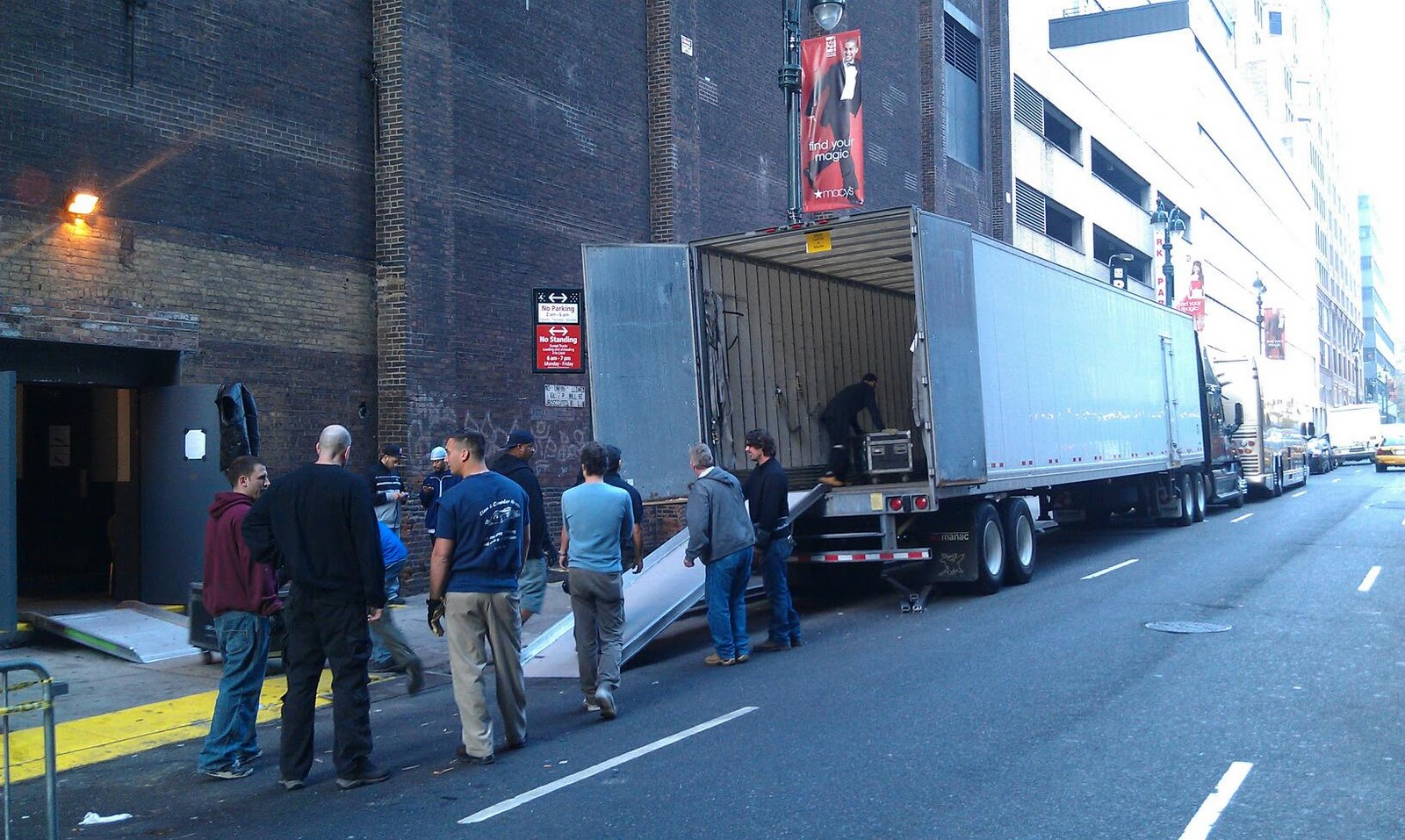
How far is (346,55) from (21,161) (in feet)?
14.4

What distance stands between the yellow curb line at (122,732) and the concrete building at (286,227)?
1.67m

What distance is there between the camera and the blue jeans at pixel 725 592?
982cm

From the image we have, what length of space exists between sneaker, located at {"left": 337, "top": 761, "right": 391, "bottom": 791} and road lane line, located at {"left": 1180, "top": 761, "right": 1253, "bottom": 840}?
414 cm

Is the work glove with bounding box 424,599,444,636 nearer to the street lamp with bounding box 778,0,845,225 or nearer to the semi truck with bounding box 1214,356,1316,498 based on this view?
the street lamp with bounding box 778,0,845,225

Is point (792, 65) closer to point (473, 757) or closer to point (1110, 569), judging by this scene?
point (1110, 569)

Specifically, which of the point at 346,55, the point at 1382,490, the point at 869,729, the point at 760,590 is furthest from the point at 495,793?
the point at 1382,490

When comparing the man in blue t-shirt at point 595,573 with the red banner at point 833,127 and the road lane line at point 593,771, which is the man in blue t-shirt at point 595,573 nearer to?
the road lane line at point 593,771

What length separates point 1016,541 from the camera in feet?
47.3

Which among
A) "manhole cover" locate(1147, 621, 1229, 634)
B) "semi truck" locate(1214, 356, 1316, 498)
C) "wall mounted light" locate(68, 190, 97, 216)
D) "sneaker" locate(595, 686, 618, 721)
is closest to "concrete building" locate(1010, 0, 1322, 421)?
"semi truck" locate(1214, 356, 1316, 498)

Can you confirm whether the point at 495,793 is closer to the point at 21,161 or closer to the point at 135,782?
the point at 135,782

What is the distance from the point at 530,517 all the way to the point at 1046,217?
33.1 meters

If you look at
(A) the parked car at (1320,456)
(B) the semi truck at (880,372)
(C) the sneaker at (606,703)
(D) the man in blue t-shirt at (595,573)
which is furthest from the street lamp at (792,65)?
(A) the parked car at (1320,456)

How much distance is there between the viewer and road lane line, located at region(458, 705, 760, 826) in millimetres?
5988

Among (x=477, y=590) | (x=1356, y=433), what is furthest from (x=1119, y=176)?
(x=477, y=590)
